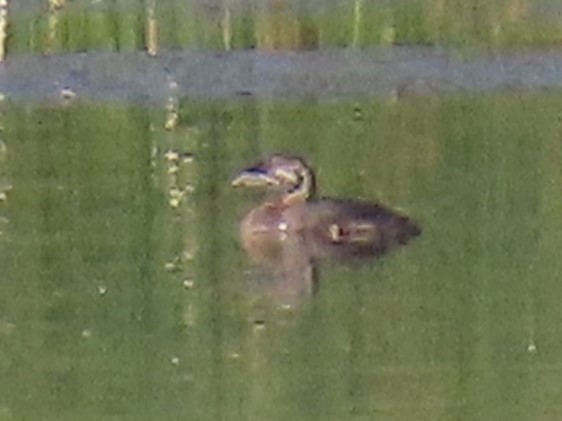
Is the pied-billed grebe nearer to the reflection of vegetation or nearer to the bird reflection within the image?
the bird reflection

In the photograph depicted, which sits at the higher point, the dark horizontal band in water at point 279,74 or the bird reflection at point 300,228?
the dark horizontal band in water at point 279,74

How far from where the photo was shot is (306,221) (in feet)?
5.98

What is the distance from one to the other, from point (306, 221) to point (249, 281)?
0.11 meters

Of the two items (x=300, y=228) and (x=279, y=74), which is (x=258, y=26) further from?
(x=300, y=228)

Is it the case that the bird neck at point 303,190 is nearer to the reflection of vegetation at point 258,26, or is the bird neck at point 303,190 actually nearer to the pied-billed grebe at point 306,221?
the pied-billed grebe at point 306,221

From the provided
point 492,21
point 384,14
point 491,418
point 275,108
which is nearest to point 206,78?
point 275,108

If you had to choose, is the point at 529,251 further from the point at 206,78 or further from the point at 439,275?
the point at 206,78

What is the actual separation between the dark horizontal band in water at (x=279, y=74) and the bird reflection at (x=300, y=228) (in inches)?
4.0

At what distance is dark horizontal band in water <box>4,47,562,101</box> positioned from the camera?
178 centimetres

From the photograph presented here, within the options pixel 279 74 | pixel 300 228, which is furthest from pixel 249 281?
pixel 279 74

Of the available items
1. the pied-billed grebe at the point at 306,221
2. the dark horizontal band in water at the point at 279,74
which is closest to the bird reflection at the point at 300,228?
the pied-billed grebe at the point at 306,221

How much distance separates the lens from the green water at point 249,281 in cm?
175

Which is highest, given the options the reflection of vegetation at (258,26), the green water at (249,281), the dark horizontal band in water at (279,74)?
the reflection of vegetation at (258,26)

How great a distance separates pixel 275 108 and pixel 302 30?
0.12m
